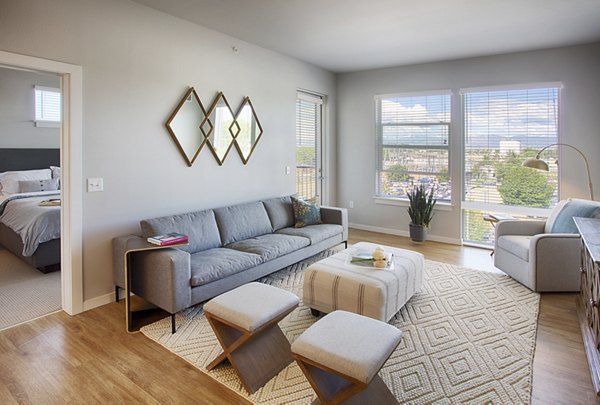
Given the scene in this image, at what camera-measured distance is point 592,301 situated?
2.27 metres

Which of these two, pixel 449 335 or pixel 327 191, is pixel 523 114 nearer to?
pixel 327 191

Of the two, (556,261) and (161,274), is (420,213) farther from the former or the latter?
(161,274)

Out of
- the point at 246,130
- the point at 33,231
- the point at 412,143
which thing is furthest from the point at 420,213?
the point at 33,231

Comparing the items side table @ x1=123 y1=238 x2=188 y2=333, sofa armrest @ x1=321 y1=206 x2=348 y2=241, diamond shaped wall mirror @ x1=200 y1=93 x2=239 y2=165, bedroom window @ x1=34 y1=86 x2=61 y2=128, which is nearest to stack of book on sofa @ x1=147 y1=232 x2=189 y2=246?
side table @ x1=123 y1=238 x2=188 y2=333

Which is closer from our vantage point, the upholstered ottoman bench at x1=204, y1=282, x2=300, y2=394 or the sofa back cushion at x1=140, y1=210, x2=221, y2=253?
the upholstered ottoman bench at x1=204, y1=282, x2=300, y2=394

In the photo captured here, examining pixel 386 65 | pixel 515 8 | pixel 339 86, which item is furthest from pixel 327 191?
pixel 515 8

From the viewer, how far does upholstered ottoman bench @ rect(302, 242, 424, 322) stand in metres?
2.64

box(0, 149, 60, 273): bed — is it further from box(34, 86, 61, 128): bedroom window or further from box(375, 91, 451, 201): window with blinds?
box(375, 91, 451, 201): window with blinds

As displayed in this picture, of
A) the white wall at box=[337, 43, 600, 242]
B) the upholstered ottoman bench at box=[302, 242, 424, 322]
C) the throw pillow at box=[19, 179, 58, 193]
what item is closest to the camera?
the upholstered ottoman bench at box=[302, 242, 424, 322]

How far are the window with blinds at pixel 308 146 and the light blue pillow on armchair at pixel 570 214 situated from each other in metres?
3.28

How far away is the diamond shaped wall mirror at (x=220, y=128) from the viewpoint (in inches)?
159

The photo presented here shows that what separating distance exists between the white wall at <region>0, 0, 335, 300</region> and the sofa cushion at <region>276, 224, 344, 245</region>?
0.79 m

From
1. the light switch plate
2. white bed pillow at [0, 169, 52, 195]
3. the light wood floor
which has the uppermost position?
white bed pillow at [0, 169, 52, 195]

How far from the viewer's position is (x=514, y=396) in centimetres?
200
